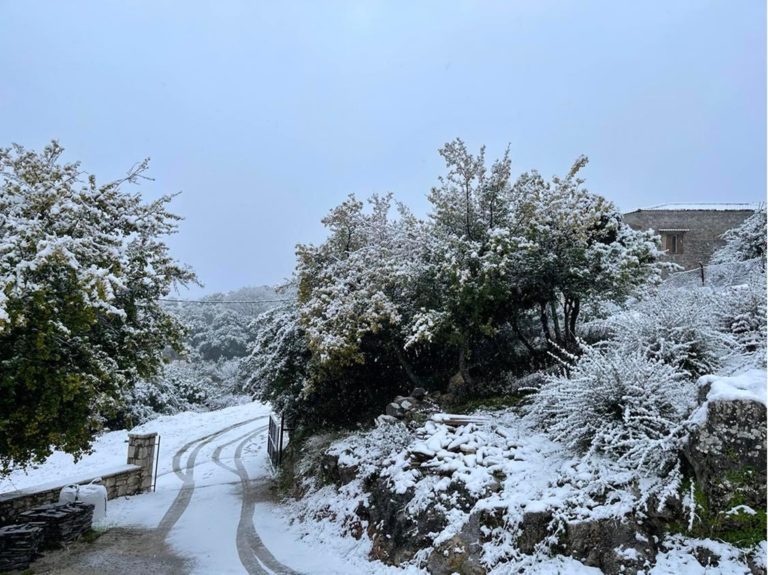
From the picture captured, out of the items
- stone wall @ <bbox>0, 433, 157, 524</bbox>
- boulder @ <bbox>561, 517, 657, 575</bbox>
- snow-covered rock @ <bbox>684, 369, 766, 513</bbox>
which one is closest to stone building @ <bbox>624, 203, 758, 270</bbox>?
snow-covered rock @ <bbox>684, 369, 766, 513</bbox>

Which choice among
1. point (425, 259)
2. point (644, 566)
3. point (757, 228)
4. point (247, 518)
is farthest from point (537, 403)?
point (757, 228)

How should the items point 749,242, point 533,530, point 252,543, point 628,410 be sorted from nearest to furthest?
point 533,530
point 628,410
point 252,543
point 749,242

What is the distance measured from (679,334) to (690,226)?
64.2 ft

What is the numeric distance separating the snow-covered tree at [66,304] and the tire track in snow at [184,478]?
2.95 meters

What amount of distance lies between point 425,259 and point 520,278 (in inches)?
72.9

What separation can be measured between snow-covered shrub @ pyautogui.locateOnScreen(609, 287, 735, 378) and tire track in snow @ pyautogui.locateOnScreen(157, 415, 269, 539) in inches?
333

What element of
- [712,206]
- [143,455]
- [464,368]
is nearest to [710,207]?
[712,206]

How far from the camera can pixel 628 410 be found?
5.40 m

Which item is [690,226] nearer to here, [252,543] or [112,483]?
[252,543]

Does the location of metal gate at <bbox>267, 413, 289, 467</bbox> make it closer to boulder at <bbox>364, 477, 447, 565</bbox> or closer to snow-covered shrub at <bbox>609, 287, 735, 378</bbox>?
boulder at <bbox>364, 477, 447, 565</bbox>

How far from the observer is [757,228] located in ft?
51.2

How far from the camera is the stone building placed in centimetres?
2280

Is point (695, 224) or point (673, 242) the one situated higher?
point (695, 224)

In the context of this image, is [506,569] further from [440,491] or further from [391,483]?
[391,483]
